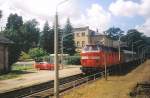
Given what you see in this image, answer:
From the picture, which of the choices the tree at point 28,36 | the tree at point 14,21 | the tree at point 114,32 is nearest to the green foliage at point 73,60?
the tree at point 28,36

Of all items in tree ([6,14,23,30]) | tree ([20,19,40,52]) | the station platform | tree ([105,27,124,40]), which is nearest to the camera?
the station platform

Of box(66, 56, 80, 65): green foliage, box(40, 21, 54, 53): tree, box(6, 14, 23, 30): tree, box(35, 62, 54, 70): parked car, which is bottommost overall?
box(35, 62, 54, 70): parked car

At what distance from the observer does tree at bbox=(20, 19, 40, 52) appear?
100500 millimetres

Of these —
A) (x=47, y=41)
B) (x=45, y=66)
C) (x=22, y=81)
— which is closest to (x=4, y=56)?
(x=45, y=66)

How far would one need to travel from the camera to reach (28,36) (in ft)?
342

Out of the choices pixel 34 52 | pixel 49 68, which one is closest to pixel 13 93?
pixel 49 68

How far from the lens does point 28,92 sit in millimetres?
21906

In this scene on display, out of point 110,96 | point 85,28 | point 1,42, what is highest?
point 85,28

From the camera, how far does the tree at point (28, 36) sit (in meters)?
100

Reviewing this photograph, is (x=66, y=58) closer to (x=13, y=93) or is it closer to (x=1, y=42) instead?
(x=1, y=42)

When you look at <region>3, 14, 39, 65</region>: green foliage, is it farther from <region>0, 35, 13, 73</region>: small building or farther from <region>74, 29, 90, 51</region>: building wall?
<region>0, 35, 13, 73</region>: small building

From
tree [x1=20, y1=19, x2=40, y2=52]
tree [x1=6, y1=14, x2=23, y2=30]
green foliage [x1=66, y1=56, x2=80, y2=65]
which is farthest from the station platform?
tree [x1=6, y1=14, x2=23, y2=30]

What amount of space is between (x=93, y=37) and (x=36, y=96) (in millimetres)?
98842

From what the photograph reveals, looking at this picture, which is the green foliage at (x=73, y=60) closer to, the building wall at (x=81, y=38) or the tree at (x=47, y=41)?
the tree at (x=47, y=41)
